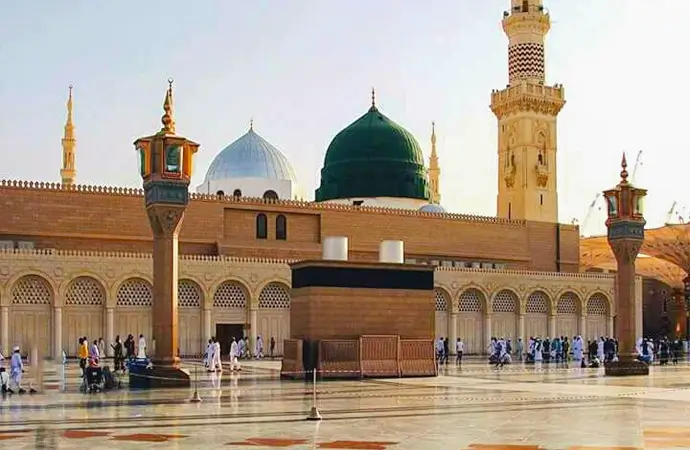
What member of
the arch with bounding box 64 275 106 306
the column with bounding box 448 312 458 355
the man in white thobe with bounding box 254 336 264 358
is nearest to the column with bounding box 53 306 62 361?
the arch with bounding box 64 275 106 306

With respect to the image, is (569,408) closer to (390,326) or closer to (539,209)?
(390,326)

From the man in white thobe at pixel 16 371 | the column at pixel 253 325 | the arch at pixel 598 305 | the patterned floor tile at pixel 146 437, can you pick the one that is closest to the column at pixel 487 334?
the arch at pixel 598 305

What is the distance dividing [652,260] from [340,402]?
1620 inches

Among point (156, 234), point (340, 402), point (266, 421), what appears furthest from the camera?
point (156, 234)

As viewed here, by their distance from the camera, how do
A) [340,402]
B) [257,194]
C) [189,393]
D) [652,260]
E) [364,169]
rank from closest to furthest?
[340,402] → [189,393] → [257,194] → [364,169] → [652,260]

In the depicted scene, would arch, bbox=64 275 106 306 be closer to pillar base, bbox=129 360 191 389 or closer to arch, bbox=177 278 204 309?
arch, bbox=177 278 204 309

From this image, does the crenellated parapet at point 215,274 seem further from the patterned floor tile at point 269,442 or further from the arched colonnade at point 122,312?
the patterned floor tile at point 269,442

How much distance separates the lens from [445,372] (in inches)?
910

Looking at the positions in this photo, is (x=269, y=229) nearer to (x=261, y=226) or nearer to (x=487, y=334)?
(x=261, y=226)

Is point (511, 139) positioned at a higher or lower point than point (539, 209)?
higher

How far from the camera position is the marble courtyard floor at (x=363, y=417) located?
374 inches

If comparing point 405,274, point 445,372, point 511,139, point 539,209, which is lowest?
point 445,372

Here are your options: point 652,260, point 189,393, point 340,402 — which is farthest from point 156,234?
point 652,260

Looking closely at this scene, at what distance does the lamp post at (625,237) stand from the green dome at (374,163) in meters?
21.4
